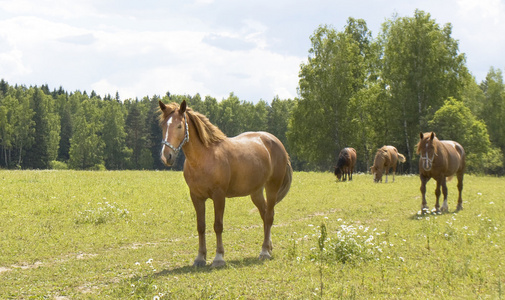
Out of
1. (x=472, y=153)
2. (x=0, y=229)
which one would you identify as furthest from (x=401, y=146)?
(x=0, y=229)

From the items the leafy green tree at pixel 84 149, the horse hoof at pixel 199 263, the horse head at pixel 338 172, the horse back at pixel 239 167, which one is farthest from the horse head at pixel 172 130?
the leafy green tree at pixel 84 149

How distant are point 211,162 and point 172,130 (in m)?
1.03

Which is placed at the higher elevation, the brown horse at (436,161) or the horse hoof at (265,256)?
the brown horse at (436,161)

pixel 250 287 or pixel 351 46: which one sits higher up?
pixel 351 46

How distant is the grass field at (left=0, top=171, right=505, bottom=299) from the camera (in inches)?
268

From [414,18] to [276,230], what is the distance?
45846mm

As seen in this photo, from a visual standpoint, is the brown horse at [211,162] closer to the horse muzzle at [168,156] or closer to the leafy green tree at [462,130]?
the horse muzzle at [168,156]

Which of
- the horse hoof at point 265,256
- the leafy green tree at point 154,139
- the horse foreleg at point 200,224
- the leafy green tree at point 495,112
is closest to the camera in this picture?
the horse foreleg at point 200,224

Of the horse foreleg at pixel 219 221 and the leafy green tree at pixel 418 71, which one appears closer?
the horse foreleg at pixel 219 221

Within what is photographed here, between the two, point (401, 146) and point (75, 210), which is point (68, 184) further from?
point (401, 146)

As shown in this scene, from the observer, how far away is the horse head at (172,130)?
7410 millimetres

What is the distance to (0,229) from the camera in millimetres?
12094

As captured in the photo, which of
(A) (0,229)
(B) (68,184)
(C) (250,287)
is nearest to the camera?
(C) (250,287)

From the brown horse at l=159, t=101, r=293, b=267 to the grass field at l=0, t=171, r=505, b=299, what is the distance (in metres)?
1.02
